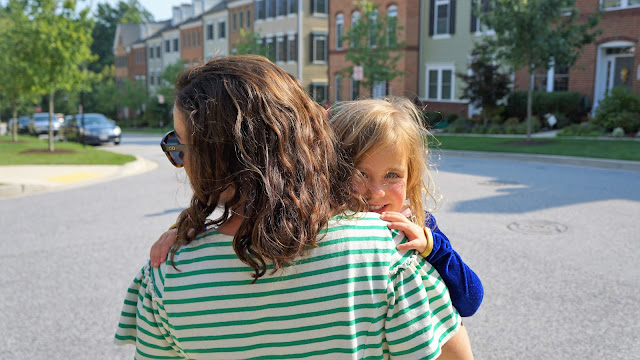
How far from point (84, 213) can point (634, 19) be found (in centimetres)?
2164

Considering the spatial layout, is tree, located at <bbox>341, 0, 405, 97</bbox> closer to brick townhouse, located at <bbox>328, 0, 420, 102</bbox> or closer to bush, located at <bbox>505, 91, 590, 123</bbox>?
brick townhouse, located at <bbox>328, 0, 420, 102</bbox>

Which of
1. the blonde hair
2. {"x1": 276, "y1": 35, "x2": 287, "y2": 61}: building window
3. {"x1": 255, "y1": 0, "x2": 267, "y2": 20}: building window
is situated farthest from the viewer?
{"x1": 255, "y1": 0, "x2": 267, "y2": 20}: building window

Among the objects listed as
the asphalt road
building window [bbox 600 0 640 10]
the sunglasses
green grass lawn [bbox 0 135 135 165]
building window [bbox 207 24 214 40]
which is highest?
building window [bbox 207 24 214 40]

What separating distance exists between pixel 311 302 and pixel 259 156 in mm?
345

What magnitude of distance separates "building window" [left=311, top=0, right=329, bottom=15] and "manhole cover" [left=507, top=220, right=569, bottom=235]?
38.7 metres

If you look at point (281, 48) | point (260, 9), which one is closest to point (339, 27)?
point (281, 48)

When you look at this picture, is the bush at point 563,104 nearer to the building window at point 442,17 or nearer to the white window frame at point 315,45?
the building window at point 442,17

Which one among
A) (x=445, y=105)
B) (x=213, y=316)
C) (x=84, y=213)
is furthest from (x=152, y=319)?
(x=445, y=105)

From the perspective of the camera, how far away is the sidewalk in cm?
1180

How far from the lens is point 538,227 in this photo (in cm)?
730

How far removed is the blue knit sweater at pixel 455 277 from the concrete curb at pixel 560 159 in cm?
1046

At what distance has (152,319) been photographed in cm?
146

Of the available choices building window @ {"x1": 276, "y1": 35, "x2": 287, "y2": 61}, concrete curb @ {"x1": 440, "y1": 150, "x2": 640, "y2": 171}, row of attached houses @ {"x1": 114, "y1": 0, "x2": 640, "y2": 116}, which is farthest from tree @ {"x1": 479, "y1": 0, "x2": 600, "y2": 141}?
building window @ {"x1": 276, "y1": 35, "x2": 287, "y2": 61}

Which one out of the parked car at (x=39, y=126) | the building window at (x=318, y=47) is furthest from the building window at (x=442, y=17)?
the parked car at (x=39, y=126)
